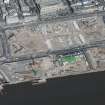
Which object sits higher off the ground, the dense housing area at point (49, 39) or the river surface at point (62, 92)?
the dense housing area at point (49, 39)

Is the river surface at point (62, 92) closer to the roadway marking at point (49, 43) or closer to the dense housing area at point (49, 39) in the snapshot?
the dense housing area at point (49, 39)

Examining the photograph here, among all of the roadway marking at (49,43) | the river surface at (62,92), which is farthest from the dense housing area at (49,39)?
the river surface at (62,92)

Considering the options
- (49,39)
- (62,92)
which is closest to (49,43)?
(49,39)

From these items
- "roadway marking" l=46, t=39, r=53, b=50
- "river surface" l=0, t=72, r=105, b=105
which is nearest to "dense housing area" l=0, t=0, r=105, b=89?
"roadway marking" l=46, t=39, r=53, b=50

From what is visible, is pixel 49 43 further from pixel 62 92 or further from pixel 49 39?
pixel 62 92

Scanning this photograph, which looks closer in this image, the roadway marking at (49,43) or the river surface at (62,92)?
the river surface at (62,92)

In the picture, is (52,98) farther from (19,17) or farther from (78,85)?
(19,17)

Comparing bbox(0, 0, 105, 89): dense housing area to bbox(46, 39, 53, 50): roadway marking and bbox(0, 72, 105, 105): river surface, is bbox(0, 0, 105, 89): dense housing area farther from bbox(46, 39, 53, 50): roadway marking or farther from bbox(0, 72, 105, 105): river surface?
bbox(0, 72, 105, 105): river surface

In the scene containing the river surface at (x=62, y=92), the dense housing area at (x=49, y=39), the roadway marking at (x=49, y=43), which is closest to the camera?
the river surface at (x=62, y=92)

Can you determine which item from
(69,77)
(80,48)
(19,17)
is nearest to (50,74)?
(69,77)
